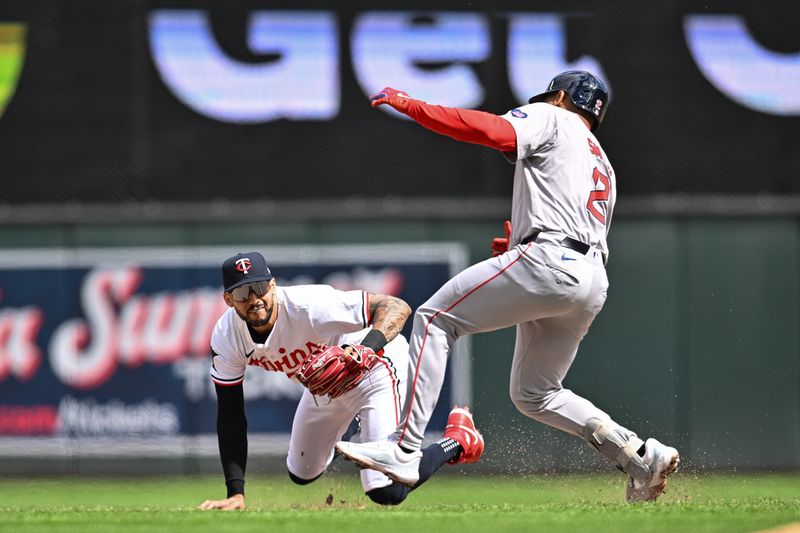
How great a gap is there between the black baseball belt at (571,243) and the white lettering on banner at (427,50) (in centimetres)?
454

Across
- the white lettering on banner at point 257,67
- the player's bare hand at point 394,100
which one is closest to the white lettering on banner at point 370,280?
the white lettering on banner at point 257,67

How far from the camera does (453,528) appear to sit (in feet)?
14.5

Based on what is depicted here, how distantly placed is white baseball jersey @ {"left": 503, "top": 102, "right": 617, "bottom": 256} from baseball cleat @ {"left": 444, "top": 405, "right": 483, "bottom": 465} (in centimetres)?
85

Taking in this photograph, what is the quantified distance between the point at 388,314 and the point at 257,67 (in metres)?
4.48

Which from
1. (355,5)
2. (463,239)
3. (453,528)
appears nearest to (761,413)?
(463,239)

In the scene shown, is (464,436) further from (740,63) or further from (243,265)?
(740,63)

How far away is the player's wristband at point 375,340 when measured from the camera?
5.27 meters

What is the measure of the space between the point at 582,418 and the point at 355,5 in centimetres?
485

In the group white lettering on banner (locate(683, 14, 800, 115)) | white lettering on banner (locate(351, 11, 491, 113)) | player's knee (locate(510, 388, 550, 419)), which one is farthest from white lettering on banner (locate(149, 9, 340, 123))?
player's knee (locate(510, 388, 550, 419))

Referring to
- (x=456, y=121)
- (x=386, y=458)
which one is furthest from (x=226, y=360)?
(x=456, y=121)

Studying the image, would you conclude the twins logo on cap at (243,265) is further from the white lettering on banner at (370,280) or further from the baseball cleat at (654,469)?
the white lettering on banner at (370,280)

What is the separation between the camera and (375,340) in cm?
530

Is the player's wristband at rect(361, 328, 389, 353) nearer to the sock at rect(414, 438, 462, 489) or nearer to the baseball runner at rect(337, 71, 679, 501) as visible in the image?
the baseball runner at rect(337, 71, 679, 501)

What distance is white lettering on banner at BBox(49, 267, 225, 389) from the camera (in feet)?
30.6
